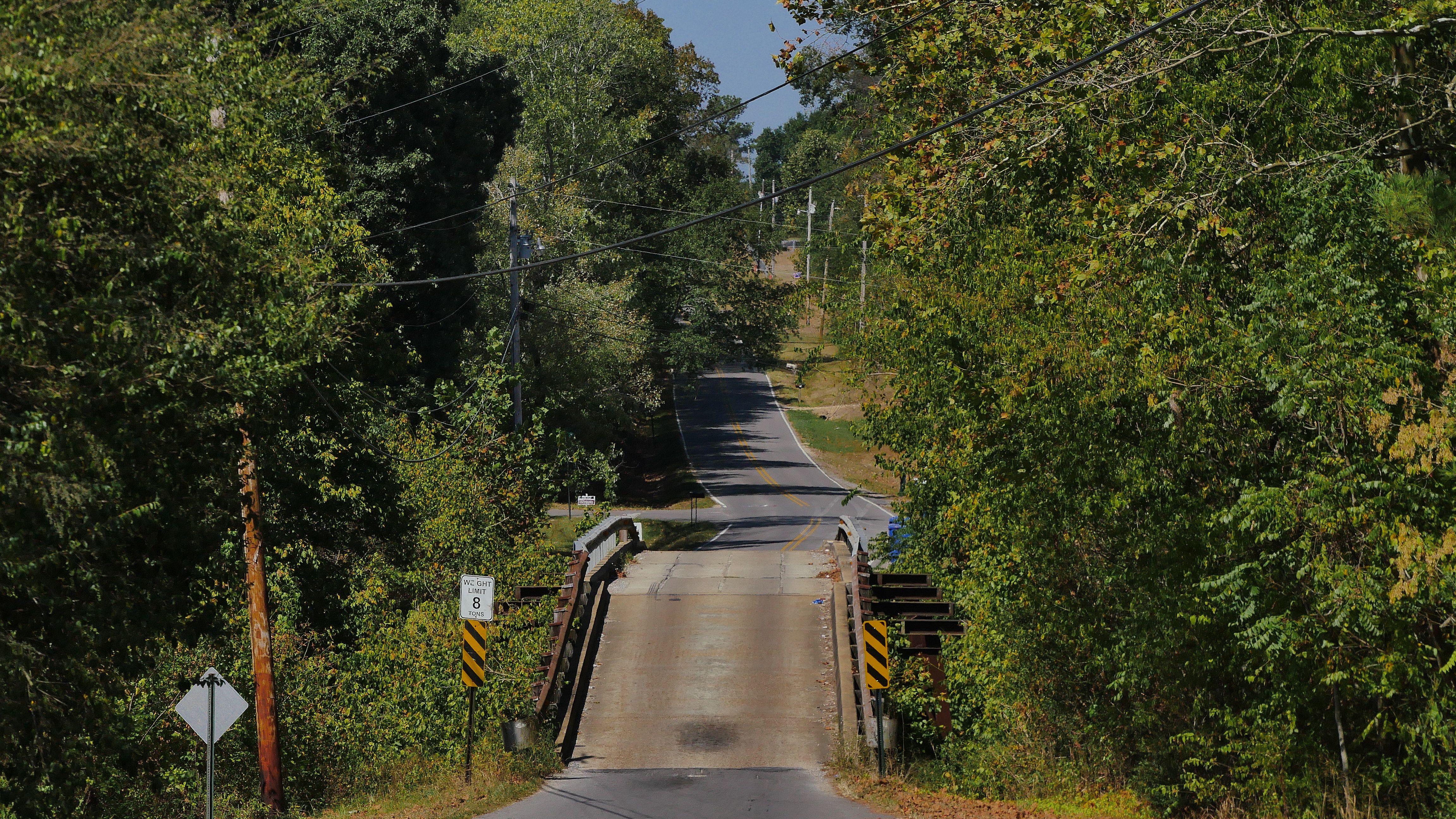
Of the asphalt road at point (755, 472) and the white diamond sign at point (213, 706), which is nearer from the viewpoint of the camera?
the white diamond sign at point (213, 706)

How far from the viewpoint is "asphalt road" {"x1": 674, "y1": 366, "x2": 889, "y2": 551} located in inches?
1812

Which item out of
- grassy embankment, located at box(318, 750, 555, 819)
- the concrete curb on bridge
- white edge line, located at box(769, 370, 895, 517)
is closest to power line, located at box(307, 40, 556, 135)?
the concrete curb on bridge

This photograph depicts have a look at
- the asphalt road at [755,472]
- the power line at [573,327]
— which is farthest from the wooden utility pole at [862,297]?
the power line at [573,327]

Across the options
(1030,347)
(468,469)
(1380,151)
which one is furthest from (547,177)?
(1380,151)

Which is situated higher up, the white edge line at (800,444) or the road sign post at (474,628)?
the white edge line at (800,444)

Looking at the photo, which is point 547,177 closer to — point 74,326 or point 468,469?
point 468,469

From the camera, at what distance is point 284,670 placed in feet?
71.8

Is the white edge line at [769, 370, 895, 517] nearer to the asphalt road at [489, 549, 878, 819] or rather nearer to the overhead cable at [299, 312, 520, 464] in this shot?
the asphalt road at [489, 549, 878, 819]

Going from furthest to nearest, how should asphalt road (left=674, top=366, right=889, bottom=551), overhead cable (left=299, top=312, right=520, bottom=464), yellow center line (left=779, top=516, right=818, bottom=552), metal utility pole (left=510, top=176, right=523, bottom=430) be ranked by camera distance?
asphalt road (left=674, top=366, right=889, bottom=551), yellow center line (left=779, top=516, right=818, bottom=552), metal utility pole (left=510, top=176, right=523, bottom=430), overhead cable (left=299, top=312, right=520, bottom=464)

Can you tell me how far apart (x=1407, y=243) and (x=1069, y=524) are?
596cm

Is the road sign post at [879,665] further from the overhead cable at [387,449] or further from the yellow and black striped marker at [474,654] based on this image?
the overhead cable at [387,449]

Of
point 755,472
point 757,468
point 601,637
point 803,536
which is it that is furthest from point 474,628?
point 757,468

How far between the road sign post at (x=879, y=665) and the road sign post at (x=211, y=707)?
8.12m

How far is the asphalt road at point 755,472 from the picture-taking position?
4603 centimetres
